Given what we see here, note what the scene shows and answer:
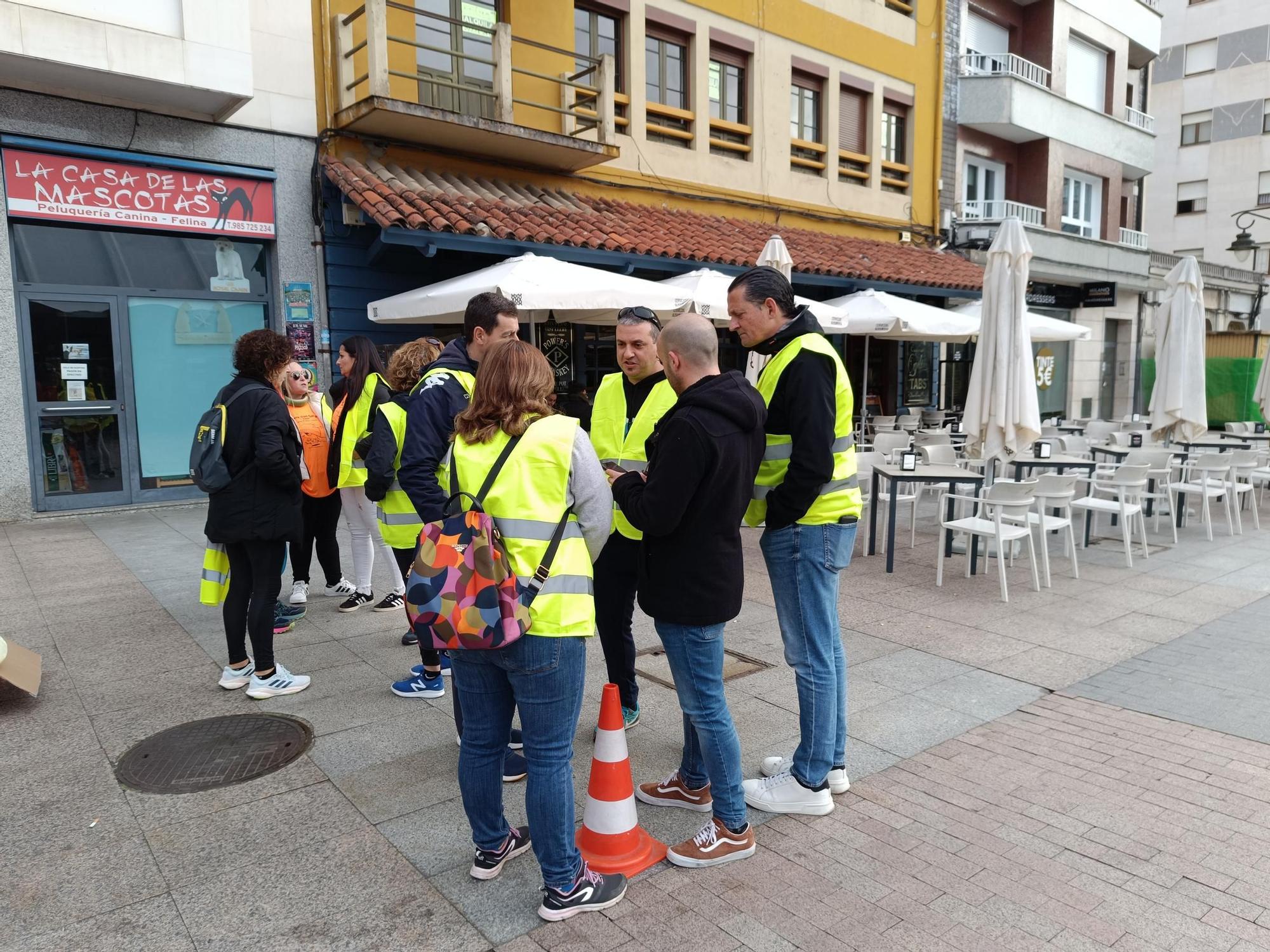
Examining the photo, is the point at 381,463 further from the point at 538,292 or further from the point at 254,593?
the point at 538,292

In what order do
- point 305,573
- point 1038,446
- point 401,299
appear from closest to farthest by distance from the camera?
1. point 305,573
2. point 1038,446
3. point 401,299

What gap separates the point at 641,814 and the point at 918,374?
16877mm

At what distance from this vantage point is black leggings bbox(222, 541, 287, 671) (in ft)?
14.9

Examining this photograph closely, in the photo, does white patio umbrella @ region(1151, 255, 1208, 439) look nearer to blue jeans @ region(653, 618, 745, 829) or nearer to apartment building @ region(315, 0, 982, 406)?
apartment building @ region(315, 0, 982, 406)

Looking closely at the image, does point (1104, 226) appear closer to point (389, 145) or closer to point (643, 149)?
point (643, 149)

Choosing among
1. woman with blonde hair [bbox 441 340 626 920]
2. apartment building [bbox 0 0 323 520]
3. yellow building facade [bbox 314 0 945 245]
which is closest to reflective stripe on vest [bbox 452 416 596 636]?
woman with blonde hair [bbox 441 340 626 920]

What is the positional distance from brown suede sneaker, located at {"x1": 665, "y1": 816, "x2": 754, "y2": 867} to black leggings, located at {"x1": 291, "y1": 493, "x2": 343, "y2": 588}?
4010 millimetres

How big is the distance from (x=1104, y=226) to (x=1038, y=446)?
697 inches

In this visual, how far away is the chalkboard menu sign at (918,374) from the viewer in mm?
18547

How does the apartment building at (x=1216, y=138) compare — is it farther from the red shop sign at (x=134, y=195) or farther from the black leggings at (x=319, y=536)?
the black leggings at (x=319, y=536)

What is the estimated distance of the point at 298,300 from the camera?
10.6 m

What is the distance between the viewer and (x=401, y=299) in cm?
950

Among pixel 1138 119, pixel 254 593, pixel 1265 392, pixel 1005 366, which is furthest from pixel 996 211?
pixel 254 593

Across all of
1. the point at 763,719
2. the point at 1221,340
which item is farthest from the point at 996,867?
the point at 1221,340
